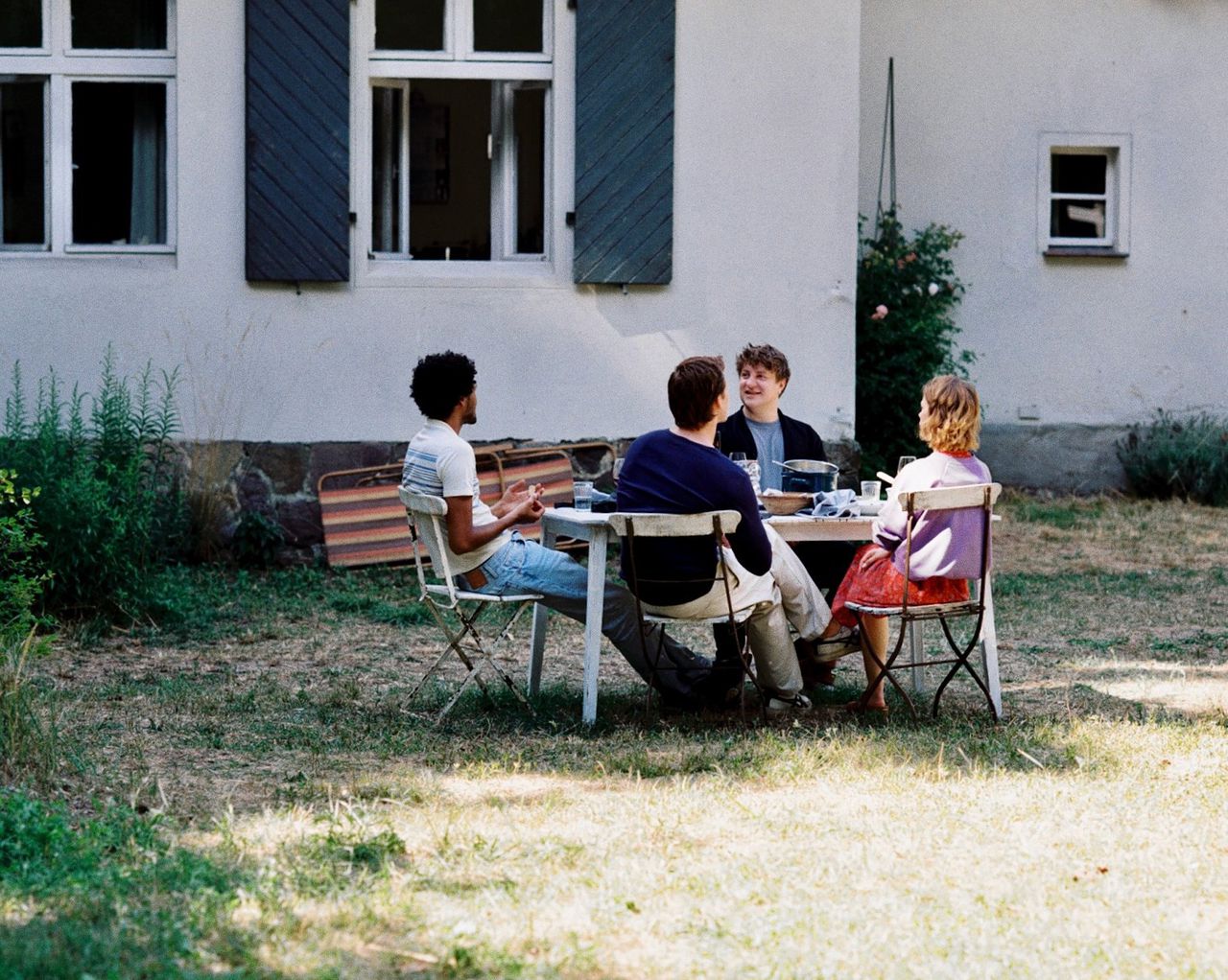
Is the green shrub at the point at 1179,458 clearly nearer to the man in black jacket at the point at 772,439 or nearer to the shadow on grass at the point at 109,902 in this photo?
the man in black jacket at the point at 772,439

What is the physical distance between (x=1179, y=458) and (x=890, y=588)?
7323 millimetres

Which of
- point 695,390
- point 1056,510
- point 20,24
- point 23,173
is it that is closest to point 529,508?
point 695,390

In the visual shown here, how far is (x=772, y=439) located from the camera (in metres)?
6.97

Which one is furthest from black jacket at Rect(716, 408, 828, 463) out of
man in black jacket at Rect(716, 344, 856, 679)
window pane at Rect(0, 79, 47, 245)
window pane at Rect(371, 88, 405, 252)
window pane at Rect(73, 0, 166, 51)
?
window pane at Rect(0, 79, 47, 245)

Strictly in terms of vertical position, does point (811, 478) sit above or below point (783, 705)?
above

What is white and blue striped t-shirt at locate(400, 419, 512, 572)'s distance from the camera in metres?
5.99

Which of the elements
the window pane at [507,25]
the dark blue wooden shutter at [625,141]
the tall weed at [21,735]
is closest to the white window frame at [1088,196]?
the dark blue wooden shutter at [625,141]

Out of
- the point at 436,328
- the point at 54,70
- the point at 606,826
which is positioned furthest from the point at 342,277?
the point at 606,826

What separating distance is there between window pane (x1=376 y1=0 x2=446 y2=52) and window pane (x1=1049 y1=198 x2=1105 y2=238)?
17.7 feet

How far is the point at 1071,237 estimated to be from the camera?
13.2m

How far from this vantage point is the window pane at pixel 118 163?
995cm

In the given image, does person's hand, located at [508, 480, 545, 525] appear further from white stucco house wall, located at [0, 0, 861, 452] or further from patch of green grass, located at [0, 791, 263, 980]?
white stucco house wall, located at [0, 0, 861, 452]

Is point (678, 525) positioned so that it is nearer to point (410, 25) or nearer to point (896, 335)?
point (410, 25)

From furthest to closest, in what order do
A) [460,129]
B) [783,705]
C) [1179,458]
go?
[1179,458]
[460,129]
[783,705]
